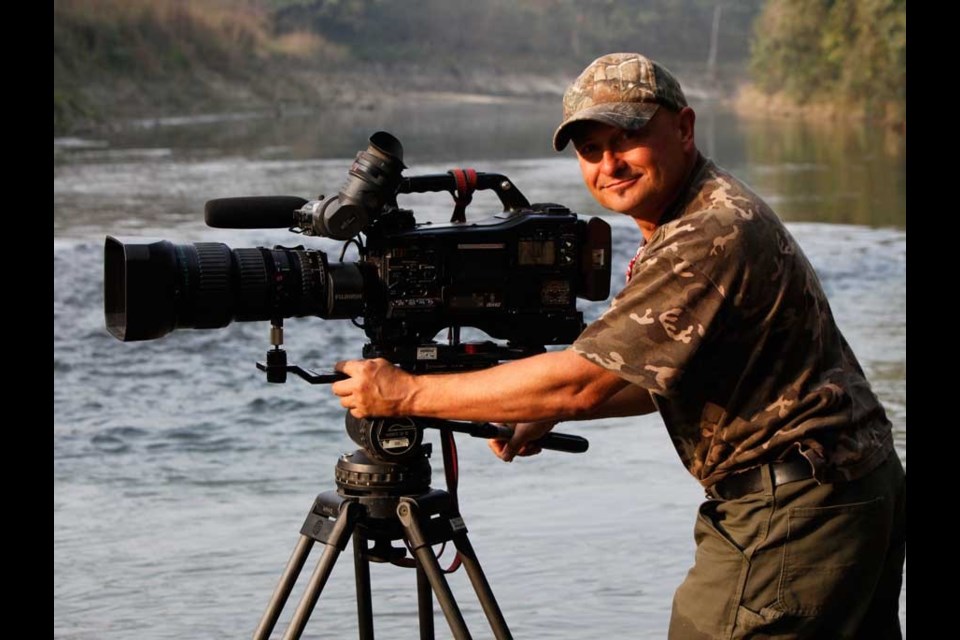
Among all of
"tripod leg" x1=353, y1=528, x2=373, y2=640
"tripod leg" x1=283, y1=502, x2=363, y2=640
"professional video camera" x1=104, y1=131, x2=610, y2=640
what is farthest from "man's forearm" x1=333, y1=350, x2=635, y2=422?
"tripod leg" x1=353, y1=528, x2=373, y2=640

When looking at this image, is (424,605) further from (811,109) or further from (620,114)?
(811,109)

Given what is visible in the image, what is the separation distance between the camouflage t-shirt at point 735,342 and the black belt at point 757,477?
0.7 inches

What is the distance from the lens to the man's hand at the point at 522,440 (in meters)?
3.51

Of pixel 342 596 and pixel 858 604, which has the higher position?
pixel 858 604

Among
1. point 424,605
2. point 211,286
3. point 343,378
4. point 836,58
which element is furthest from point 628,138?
point 836,58

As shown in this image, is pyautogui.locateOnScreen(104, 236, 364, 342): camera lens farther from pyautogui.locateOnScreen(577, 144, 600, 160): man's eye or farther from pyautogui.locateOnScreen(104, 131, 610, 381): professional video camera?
pyautogui.locateOnScreen(577, 144, 600, 160): man's eye

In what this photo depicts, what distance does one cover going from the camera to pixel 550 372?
2.99m

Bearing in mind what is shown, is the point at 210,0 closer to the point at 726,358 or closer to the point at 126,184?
the point at 126,184

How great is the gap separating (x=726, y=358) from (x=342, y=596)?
8.09ft

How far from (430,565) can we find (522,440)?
364mm

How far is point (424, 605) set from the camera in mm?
3533

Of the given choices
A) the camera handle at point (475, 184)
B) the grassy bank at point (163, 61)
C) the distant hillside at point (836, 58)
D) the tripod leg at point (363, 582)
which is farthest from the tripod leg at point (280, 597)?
the distant hillside at point (836, 58)

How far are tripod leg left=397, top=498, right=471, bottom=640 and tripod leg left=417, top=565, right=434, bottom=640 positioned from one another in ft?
0.33
